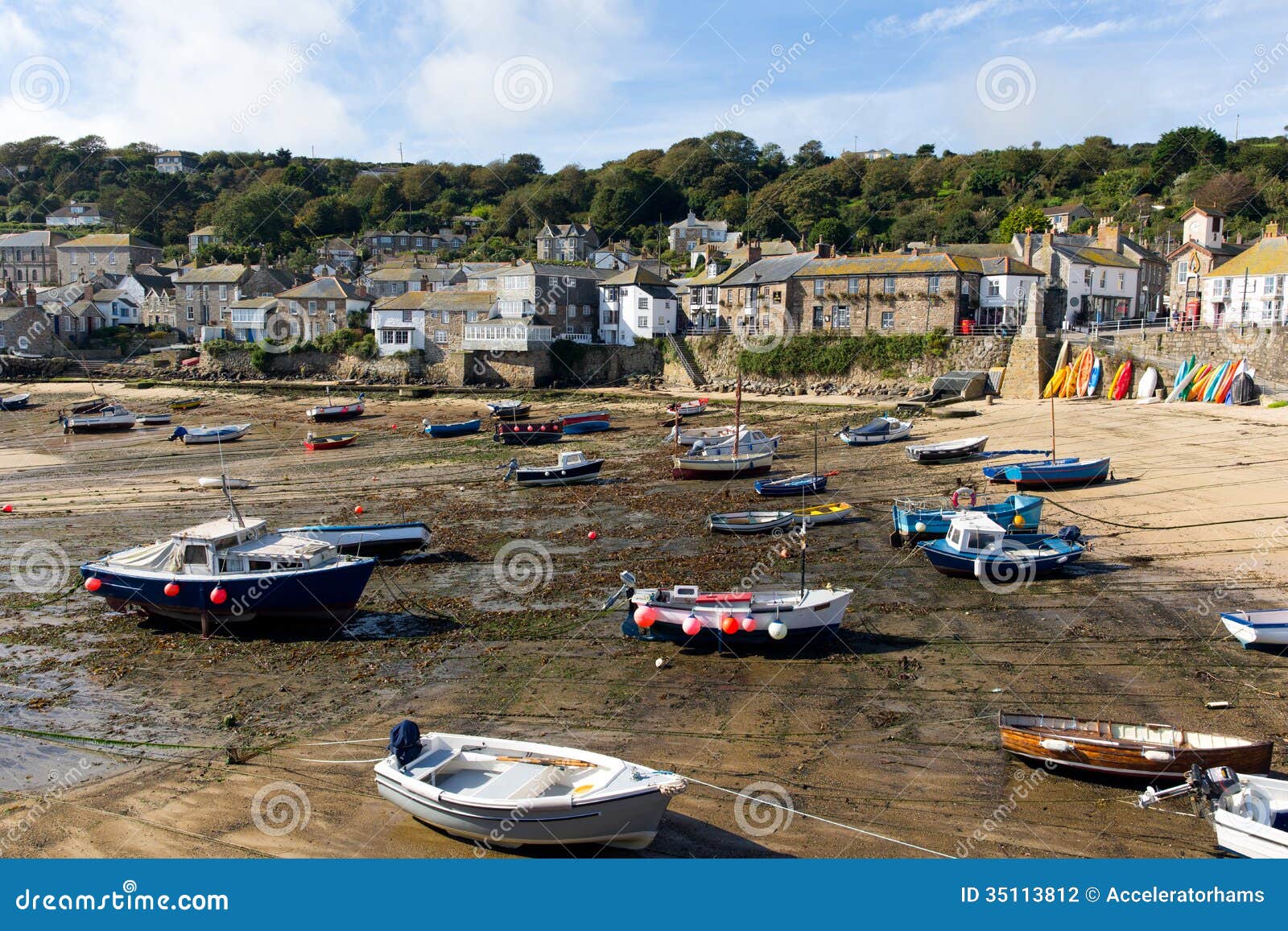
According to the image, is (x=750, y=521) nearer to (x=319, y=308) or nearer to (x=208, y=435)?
(x=208, y=435)

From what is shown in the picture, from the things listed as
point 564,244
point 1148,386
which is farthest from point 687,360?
point 564,244

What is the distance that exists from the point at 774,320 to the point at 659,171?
8356cm

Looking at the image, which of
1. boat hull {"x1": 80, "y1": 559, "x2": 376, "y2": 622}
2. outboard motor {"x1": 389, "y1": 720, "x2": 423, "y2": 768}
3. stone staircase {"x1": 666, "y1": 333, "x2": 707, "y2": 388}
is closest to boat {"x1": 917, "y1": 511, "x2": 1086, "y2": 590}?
boat hull {"x1": 80, "y1": 559, "x2": 376, "y2": 622}

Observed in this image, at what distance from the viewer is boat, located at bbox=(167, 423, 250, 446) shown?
4347 centimetres

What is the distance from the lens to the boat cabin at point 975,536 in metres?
20.6

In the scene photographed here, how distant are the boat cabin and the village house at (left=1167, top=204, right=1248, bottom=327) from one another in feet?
125

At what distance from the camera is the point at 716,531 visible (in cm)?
2542

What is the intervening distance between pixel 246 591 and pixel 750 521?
1308 centimetres

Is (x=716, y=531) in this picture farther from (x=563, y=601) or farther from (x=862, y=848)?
(x=862, y=848)

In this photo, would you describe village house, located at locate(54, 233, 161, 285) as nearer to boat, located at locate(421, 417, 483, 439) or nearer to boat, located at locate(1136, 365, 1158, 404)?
boat, located at locate(421, 417, 483, 439)

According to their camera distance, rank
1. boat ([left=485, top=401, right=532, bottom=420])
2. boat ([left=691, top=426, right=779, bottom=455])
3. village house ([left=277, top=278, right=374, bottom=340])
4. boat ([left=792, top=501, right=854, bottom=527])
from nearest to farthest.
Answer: boat ([left=792, top=501, right=854, bottom=527]) < boat ([left=691, top=426, right=779, bottom=455]) < boat ([left=485, top=401, right=532, bottom=420]) < village house ([left=277, top=278, right=374, bottom=340])

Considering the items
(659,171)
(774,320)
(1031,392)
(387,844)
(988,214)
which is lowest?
(387,844)

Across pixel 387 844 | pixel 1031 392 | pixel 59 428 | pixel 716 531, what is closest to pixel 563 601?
pixel 716 531

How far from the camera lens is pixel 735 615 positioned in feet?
54.6
